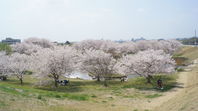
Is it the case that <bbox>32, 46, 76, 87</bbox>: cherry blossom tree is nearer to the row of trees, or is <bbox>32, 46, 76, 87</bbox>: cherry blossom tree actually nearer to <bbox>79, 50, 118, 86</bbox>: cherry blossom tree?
the row of trees

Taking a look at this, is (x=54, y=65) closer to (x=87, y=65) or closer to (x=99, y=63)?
(x=87, y=65)

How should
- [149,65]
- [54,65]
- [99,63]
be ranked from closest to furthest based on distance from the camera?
[54,65]
[149,65]
[99,63]

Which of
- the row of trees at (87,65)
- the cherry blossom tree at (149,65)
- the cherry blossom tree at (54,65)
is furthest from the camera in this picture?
the cherry blossom tree at (149,65)

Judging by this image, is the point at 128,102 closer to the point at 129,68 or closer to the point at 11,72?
the point at 129,68

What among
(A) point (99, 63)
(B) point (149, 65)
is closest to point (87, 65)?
(A) point (99, 63)

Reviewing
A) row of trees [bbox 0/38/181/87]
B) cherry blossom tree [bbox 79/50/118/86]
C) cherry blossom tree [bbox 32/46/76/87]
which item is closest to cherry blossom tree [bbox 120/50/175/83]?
row of trees [bbox 0/38/181/87]

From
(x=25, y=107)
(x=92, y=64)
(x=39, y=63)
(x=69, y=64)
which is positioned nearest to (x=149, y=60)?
(x=92, y=64)

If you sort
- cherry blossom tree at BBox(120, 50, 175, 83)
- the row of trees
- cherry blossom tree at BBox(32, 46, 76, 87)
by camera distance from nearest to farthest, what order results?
1. cherry blossom tree at BBox(32, 46, 76, 87)
2. the row of trees
3. cherry blossom tree at BBox(120, 50, 175, 83)

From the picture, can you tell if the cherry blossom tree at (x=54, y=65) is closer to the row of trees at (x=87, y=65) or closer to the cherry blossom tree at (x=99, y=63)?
the row of trees at (x=87, y=65)

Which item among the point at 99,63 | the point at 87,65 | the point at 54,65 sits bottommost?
the point at 87,65

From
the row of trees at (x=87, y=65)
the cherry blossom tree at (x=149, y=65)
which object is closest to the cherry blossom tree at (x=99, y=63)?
the row of trees at (x=87, y=65)

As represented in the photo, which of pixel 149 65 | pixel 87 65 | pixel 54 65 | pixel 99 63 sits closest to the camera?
pixel 54 65

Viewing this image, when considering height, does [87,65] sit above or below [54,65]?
below

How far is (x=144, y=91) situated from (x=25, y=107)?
16.7 meters
